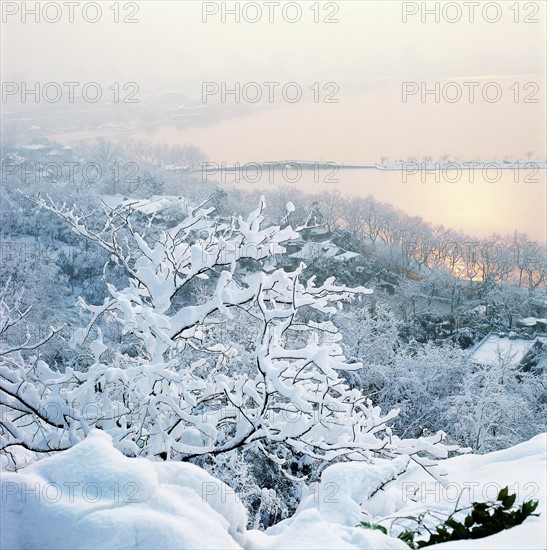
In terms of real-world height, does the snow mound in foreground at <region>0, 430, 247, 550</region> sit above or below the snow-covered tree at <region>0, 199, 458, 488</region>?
above

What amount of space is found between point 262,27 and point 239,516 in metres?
10.0

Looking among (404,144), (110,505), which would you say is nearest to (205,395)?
(110,505)

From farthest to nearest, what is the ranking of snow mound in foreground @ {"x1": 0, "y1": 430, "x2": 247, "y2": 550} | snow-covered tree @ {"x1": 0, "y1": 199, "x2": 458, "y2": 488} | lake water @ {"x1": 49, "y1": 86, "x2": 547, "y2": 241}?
lake water @ {"x1": 49, "y1": 86, "x2": 547, "y2": 241}, snow-covered tree @ {"x1": 0, "y1": 199, "x2": 458, "y2": 488}, snow mound in foreground @ {"x1": 0, "y1": 430, "x2": 247, "y2": 550}

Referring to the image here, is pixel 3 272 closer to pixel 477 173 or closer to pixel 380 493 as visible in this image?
pixel 477 173

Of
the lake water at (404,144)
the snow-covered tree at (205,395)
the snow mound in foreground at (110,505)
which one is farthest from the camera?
the lake water at (404,144)

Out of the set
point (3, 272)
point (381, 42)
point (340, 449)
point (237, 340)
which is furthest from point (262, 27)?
point (3, 272)

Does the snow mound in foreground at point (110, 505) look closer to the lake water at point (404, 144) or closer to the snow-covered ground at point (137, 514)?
the snow-covered ground at point (137, 514)

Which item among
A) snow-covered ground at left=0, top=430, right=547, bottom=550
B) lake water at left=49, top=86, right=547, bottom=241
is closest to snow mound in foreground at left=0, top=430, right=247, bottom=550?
snow-covered ground at left=0, top=430, right=547, bottom=550

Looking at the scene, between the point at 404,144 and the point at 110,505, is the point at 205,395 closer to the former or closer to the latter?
the point at 110,505

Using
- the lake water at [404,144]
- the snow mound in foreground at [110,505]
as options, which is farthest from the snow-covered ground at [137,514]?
the lake water at [404,144]

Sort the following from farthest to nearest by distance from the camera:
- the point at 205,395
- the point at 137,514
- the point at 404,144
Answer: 1. the point at 404,144
2. the point at 205,395
3. the point at 137,514

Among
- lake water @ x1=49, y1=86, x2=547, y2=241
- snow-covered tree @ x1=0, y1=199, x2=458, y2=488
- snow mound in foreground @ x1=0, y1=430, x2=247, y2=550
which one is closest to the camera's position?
snow mound in foreground @ x1=0, y1=430, x2=247, y2=550

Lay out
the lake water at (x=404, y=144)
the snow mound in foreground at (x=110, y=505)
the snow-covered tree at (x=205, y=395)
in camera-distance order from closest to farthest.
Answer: the snow mound in foreground at (x=110, y=505) → the snow-covered tree at (x=205, y=395) → the lake water at (x=404, y=144)

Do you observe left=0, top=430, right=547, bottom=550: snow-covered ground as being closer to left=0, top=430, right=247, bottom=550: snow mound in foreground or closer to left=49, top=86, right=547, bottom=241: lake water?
left=0, top=430, right=247, bottom=550: snow mound in foreground
